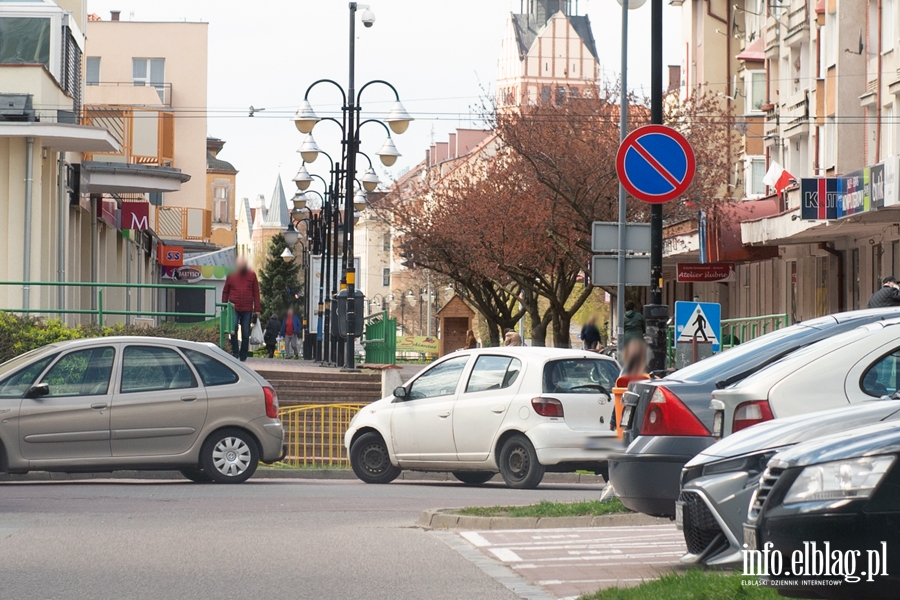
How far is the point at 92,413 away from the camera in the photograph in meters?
15.8

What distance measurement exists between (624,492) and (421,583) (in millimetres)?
1440

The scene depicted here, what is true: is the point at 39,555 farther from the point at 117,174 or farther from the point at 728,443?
the point at 117,174

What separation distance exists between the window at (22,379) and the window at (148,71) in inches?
1961

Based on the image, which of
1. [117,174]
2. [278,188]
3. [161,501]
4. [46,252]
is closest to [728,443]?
[161,501]

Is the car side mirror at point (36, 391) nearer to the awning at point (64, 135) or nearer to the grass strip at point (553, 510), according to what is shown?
the grass strip at point (553, 510)

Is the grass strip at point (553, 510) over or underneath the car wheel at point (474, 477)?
over

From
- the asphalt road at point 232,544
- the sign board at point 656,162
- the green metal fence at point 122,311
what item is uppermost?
the sign board at point 656,162

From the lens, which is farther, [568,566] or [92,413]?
[92,413]

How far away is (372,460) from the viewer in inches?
705

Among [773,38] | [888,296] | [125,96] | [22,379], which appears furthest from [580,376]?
[125,96]

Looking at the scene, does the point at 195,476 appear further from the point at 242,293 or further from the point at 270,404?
the point at 242,293

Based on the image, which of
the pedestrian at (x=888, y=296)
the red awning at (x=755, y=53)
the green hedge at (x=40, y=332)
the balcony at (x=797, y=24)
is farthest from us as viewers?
the red awning at (x=755, y=53)

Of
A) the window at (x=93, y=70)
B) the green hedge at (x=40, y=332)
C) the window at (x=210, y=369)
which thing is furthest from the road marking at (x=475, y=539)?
the window at (x=93, y=70)

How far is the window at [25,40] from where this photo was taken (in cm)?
2919
